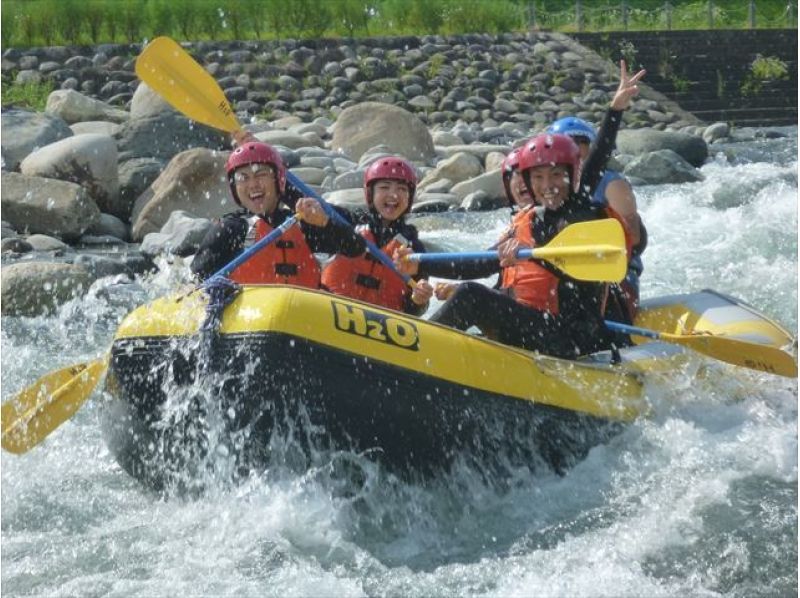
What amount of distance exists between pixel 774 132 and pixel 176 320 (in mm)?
17223

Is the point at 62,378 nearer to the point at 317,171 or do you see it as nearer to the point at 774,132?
the point at 317,171

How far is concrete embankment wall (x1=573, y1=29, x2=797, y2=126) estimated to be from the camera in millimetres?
22219

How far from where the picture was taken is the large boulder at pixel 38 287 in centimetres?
868

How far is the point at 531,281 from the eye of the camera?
5457mm

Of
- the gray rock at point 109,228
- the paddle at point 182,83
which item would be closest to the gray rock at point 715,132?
the gray rock at point 109,228

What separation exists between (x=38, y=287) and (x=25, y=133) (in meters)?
4.68

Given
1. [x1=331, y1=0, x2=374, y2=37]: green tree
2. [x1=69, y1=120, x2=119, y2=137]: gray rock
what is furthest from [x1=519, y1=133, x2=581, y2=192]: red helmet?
[x1=331, y1=0, x2=374, y2=37]: green tree

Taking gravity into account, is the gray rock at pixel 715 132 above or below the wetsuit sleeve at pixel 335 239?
below

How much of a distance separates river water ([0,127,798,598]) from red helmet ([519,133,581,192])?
109 centimetres

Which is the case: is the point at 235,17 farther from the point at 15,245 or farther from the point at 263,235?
the point at 263,235

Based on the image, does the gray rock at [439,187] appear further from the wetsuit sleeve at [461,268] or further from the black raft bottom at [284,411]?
the black raft bottom at [284,411]

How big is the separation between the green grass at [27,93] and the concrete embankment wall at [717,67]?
10.4 m

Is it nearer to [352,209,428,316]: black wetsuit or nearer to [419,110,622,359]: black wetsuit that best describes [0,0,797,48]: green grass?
[352,209,428,316]: black wetsuit

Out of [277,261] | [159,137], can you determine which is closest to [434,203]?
[159,137]
